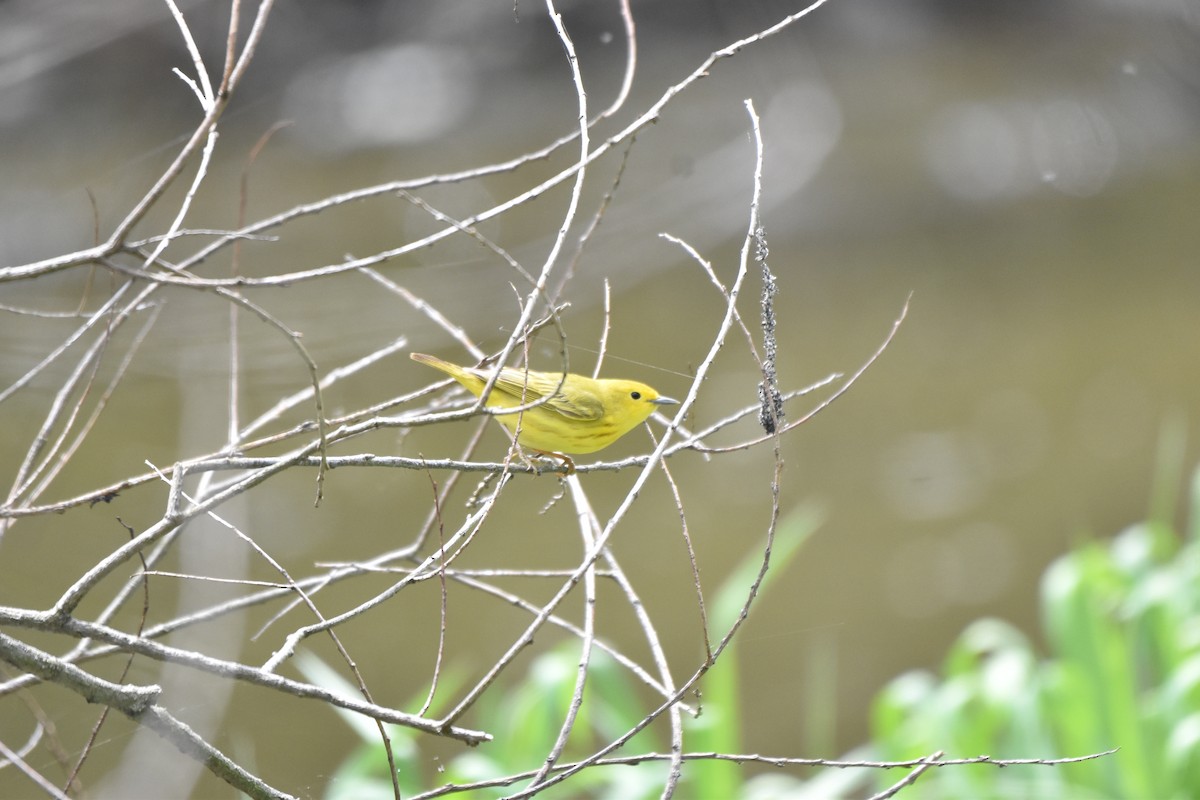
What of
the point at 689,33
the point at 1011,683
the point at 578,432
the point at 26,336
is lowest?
the point at 26,336

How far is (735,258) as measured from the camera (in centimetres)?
830

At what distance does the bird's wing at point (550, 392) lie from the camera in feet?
8.94

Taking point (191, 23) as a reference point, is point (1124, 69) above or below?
above

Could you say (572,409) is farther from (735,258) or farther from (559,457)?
(735,258)

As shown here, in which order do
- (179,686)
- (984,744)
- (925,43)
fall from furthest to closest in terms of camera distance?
(925,43), (984,744), (179,686)

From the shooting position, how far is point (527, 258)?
8.02m

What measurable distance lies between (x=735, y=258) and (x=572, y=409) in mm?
5747

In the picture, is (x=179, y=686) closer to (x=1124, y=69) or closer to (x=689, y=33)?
(x=689, y=33)

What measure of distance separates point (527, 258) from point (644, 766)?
5259 mm

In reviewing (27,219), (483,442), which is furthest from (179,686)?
(27,219)

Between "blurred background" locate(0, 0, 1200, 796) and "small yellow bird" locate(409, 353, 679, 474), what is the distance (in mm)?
96

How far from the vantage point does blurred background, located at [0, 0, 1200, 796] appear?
5.80m

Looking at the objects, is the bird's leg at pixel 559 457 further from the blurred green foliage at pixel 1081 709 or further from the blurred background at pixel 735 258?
the blurred green foliage at pixel 1081 709

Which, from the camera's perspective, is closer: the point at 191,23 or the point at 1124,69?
the point at 191,23
